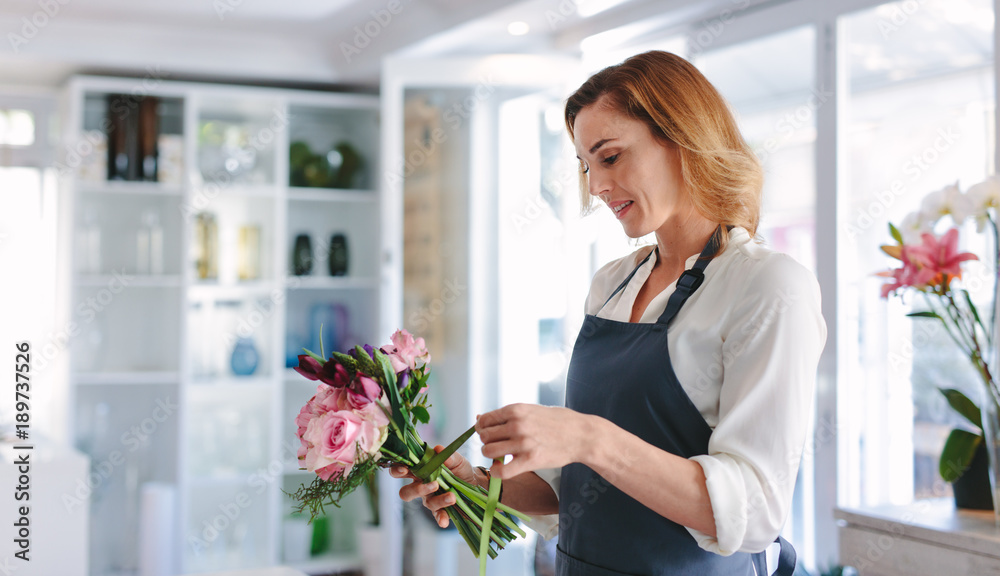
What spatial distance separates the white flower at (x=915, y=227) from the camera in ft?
6.61

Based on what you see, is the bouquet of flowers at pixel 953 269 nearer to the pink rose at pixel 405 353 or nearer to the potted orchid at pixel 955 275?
the potted orchid at pixel 955 275

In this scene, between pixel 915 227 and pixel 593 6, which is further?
pixel 593 6

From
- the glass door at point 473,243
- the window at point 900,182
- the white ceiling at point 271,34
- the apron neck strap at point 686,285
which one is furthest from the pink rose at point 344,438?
the glass door at point 473,243

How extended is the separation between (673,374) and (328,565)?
10.9 feet

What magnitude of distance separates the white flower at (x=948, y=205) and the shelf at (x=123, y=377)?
127 inches

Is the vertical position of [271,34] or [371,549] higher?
[271,34]

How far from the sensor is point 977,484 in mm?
2064

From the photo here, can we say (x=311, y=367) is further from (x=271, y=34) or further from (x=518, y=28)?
(x=271, y=34)

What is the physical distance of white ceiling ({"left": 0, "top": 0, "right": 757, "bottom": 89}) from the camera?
131 inches

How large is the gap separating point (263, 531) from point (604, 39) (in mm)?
2806

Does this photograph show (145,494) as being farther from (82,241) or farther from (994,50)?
(994,50)

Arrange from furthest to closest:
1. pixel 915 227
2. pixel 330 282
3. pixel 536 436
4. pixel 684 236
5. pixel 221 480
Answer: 1. pixel 330 282
2. pixel 221 480
3. pixel 915 227
4. pixel 684 236
5. pixel 536 436

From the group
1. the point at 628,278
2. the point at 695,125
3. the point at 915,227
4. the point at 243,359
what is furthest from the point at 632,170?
the point at 243,359

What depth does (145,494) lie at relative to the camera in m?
3.76
